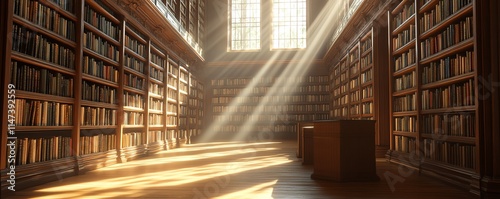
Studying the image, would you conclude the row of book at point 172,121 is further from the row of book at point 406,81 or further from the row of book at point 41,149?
the row of book at point 406,81

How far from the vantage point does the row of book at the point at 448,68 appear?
3.91 meters

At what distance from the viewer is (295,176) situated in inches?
180

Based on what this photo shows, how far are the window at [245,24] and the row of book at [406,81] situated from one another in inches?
383

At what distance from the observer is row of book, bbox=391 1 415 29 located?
555 cm

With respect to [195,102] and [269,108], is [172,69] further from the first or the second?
[269,108]

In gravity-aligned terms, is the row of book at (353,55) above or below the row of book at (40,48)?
above

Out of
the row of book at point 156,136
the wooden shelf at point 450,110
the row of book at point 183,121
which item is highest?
the wooden shelf at point 450,110

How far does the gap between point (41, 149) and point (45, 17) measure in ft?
4.96

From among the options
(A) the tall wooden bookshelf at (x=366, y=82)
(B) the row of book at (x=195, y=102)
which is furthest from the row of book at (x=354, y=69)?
(B) the row of book at (x=195, y=102)

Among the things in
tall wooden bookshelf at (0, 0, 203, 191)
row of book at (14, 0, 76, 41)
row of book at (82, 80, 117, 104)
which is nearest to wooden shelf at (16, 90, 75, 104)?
tall wooden bookshelf at (0, 0, 203, 191)

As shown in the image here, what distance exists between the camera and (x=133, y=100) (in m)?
7.14

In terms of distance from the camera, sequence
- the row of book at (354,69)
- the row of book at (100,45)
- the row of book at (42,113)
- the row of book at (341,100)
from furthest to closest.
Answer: the row of book at (341,100) < the row of book at (354,69) < the row of book at (100,45) < the row of book at (42,113)

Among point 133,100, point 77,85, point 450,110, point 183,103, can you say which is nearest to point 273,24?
point 183,103

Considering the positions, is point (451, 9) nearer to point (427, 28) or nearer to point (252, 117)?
point (427, 28)
